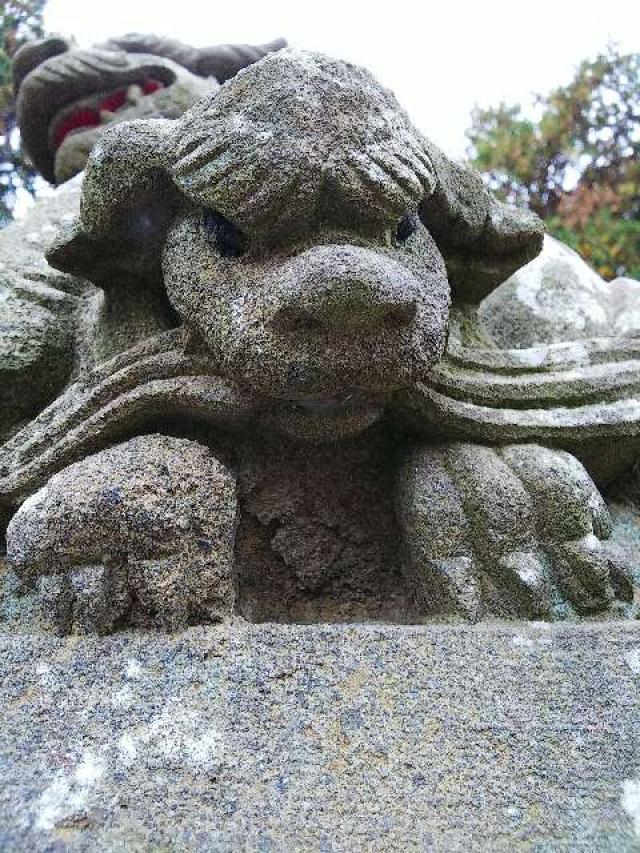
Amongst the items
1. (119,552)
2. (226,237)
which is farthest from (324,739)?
(226,237)

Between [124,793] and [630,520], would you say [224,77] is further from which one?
[124,793]

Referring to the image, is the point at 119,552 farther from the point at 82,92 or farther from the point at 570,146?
the point at 570,146

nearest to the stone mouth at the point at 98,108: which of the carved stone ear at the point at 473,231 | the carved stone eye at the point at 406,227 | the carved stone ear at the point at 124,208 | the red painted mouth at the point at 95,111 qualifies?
the red painted mouth at the point at 95,111

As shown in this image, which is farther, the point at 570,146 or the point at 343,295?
the point at 570,146

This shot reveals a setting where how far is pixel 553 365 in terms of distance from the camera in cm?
142

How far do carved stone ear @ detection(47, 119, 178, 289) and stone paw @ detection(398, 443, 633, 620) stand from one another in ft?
2.02

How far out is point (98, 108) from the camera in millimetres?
2633

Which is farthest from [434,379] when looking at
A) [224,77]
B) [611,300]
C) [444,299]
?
[224,77]

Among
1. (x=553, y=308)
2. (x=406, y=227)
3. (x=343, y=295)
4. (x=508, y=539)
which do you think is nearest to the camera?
(x=343, y=295)

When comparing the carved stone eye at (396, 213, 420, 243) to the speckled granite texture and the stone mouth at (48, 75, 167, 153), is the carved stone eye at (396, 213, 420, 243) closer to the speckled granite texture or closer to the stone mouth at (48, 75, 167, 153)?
the speckled granite texture

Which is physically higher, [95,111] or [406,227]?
[406,227]

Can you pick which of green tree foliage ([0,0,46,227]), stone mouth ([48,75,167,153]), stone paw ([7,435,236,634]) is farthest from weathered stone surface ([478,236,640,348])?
green tree foliage ([0,0,46,227])

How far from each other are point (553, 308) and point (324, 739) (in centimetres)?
141

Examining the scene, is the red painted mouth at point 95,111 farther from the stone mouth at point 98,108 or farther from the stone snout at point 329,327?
the stone snout at point 329,327
